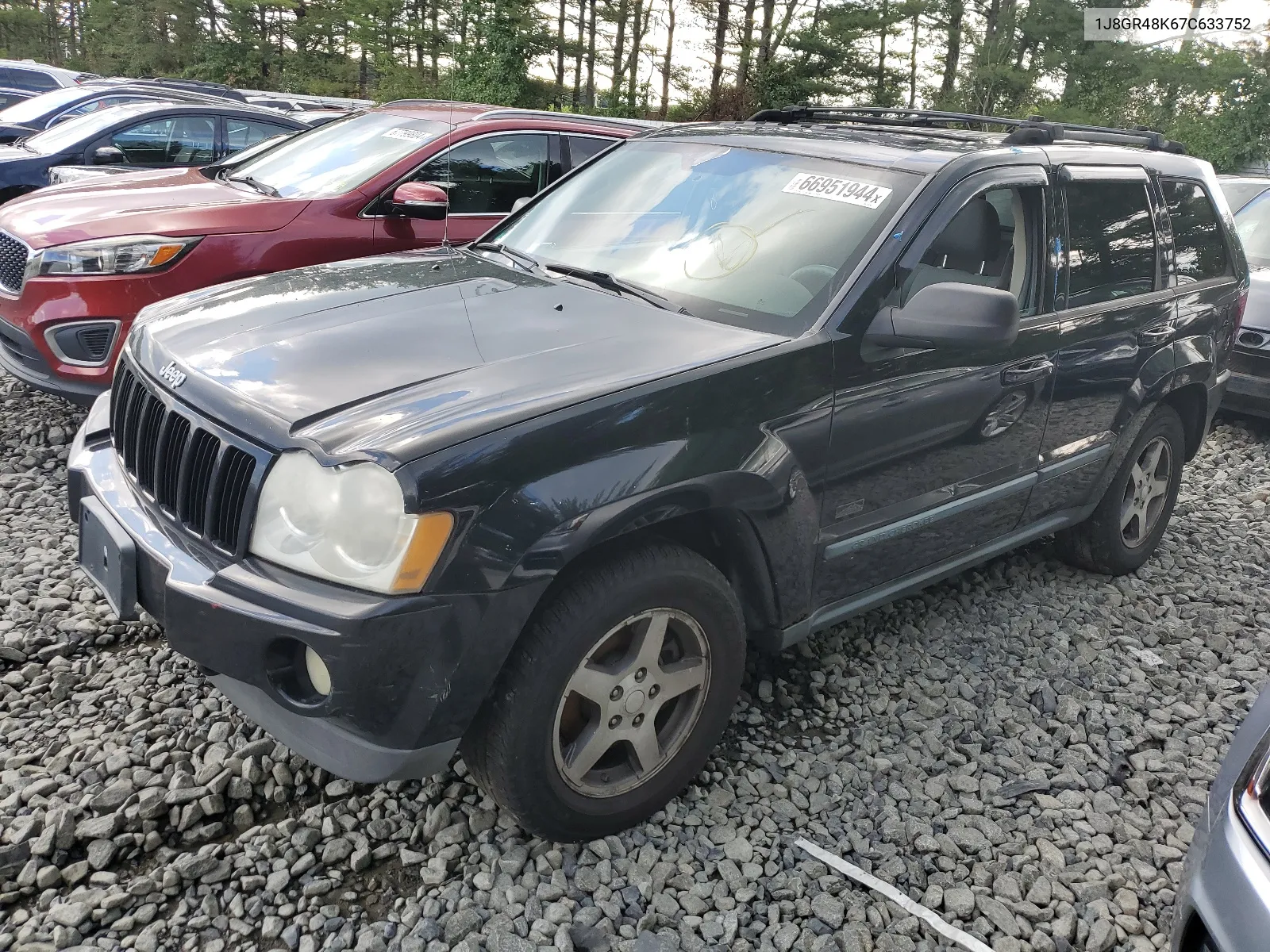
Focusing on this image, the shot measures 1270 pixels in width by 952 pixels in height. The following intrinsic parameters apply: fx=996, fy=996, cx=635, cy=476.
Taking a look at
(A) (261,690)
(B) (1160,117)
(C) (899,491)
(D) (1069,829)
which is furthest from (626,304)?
(B) (1160,117)

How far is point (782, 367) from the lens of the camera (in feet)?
8.58

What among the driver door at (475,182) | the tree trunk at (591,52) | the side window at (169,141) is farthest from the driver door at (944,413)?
the tree trunk at (591,52)

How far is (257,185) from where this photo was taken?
18.2 ft

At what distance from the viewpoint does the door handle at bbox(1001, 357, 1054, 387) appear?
10.8 feet

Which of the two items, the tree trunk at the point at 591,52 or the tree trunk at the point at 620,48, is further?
the tree trunk at the point at 591,52

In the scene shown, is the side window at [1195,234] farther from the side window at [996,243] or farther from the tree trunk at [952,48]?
the tree trunk at [952,48]

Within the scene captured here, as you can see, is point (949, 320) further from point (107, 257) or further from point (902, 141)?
point (107, 257)

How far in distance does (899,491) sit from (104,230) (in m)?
3.82

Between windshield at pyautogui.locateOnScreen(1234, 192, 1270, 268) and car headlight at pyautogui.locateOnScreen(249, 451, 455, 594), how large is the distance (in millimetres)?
7442

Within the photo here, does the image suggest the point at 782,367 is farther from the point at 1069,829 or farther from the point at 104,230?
the point at 104,230

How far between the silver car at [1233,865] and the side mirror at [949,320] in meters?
1.15

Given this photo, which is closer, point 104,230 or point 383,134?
point 104,230

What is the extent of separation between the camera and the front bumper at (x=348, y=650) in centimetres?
202

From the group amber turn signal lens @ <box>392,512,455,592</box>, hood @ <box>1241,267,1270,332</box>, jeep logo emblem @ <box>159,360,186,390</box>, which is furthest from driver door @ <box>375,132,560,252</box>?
hood @ <box>1241,267,1270,332</box>
